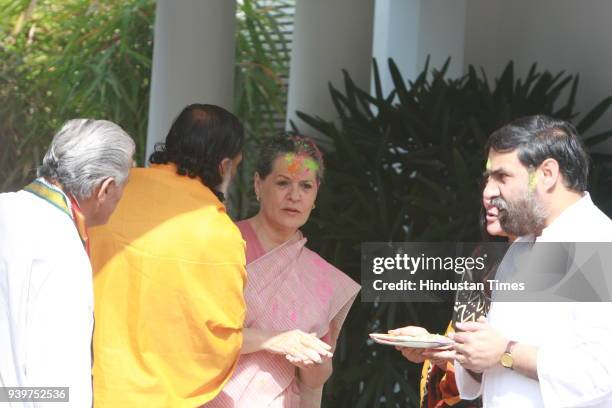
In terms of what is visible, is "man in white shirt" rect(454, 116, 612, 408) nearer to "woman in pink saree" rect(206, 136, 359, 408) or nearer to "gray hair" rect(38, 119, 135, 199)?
"woman in pink saree" rect(206, 136, 359, 408)

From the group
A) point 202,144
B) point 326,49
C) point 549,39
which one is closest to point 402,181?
point 326,49

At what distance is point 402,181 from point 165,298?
3146 millimetres

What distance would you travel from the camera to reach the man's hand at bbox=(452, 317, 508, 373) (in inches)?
129

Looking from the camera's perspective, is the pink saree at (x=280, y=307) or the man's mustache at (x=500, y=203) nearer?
the man's mustache at (x=500, y=203)

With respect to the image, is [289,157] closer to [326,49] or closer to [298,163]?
[298,163]

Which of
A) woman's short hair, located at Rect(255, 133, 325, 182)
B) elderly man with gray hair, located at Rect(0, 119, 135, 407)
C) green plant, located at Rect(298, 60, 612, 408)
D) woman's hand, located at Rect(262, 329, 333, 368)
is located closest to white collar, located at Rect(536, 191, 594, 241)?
woman's hand, located at Rect(262, 329, 333, 368)

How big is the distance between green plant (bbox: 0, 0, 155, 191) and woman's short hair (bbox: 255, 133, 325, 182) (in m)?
5.21

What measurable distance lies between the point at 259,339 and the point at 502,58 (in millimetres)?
4445

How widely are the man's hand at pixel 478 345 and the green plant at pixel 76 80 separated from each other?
20.7 ft

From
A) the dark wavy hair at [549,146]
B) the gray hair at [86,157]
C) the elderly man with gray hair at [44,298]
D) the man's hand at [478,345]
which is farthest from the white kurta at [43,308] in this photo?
the dark wavy hair at [549,146]

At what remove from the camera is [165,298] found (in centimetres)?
342

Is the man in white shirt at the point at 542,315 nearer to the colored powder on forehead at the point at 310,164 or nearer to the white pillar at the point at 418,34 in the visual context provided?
the colored powder on forehead at the point at 310,164

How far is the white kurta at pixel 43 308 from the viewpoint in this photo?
2.71 metres

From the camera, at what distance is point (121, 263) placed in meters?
3.42
